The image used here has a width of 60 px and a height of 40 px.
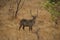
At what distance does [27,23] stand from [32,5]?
251 cm

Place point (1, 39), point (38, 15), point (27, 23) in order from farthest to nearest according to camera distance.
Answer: point (38, 15) → point (27, 23) → point (1, 39)

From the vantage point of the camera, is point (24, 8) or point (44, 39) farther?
point (24, 8)

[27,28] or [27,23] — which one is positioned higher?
[27,23]

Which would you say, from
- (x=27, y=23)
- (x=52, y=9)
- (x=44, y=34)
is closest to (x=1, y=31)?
(x=27, y=23)

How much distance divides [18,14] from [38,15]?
2.93 feet

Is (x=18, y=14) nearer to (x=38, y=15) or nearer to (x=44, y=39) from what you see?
(x=38, y=15)

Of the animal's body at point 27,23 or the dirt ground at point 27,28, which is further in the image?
the animal's body at point 27,23

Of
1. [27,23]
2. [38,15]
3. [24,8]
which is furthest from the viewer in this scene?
[24,8]

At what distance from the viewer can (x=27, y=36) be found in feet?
27.4

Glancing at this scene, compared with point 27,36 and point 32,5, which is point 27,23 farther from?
point 32,5

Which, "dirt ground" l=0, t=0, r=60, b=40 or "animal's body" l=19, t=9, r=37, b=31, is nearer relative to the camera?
"dirt ground" l=0, t=0, r=60, b=40

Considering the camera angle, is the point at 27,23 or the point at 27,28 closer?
the point at 27,23

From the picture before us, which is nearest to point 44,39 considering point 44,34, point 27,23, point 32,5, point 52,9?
point 44,34

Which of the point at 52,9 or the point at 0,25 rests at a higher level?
the point at 52,9
